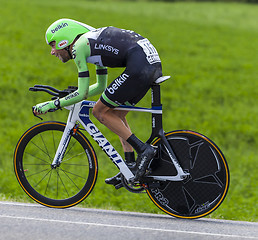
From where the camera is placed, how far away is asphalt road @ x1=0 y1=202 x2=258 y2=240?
511 centimetres

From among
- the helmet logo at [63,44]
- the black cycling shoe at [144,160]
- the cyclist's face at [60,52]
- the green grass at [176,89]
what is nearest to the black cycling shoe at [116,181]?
the black cycling shoe at [144,160]

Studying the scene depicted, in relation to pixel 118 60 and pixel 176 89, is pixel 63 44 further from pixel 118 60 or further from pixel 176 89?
pixel 176 89

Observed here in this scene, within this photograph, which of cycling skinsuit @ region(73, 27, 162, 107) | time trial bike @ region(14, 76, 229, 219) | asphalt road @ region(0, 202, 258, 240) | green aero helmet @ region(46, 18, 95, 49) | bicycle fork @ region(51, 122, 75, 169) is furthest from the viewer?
bicycle fork @ region(51, 122, 75, 169)

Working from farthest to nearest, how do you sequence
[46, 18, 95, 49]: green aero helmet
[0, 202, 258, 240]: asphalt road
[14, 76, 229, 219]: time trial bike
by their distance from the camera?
[14, 76, 229, 219]: time trial bike < [46, 18, 95, 49]: green aero helmet < [0, 202, 258, 240]: asphalt road

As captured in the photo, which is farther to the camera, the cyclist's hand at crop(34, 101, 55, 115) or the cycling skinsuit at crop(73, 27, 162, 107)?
the cyclist's hand at crop(34, 101, 55, 115)

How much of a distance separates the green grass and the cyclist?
4.72 ft

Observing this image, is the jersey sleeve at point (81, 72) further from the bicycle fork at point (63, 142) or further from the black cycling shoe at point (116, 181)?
the black cycling shoe at point (116, 181)

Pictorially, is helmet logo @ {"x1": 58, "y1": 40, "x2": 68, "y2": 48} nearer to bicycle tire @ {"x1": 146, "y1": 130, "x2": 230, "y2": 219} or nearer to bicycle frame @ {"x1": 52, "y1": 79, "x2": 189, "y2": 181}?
bicycle frame @ {"x1": 52, "y1": 79, "x2": 189, "y2": 181}

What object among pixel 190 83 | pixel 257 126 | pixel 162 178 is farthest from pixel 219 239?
pixel 190 83

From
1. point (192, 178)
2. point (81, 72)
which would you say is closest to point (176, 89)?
point (192, 178)

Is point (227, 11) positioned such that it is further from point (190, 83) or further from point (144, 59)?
point (144, 59)

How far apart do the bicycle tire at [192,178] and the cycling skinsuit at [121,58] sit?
659 mm

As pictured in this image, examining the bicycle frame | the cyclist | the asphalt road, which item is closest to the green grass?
the asphalt road

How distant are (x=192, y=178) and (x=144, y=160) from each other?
0.58m
